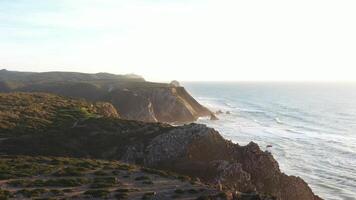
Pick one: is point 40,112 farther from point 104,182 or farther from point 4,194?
point 4,194

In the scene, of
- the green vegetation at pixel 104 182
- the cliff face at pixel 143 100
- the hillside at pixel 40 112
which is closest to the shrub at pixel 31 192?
the green vegetation at pixel 104 182

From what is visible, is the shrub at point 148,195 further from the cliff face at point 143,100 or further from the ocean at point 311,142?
the cliff face at point 143,100

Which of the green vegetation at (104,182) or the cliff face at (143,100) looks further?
the cliff face at (143,100)

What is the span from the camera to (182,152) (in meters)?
59.4

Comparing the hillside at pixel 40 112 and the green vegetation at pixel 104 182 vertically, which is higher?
the hillside at pixel 40 112

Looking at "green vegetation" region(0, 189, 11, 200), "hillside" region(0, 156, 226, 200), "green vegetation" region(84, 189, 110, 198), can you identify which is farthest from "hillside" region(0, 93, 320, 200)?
"green vegetation" region(0, 189, 11, 200)

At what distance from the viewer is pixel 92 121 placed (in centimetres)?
7762

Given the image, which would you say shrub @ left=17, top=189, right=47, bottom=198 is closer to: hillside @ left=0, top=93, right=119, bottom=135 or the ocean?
hillside @ left=0, top=93, right=119, bottom=135

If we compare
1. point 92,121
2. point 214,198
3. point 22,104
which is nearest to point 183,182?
point 214,198

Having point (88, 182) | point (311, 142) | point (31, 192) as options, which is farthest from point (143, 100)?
point (31, 192)

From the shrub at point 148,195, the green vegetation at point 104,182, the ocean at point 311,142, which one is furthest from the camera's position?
the ocean at point 311,142

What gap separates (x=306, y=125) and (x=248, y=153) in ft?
331

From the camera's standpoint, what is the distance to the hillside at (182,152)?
5428 centimetres

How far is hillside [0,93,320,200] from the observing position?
54281 millimetres
